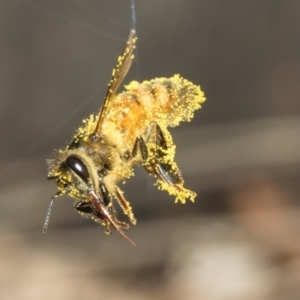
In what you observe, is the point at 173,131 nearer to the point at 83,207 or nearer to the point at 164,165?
the point at 164,165

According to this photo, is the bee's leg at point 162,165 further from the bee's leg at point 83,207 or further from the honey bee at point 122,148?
the bee's leg at point 83,207

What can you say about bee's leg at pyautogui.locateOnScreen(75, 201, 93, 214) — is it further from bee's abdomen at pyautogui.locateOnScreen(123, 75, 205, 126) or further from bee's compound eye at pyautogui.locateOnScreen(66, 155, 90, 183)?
bee's abdomen at pyautogui.locateOnScreen(123, 75, 205, 126)

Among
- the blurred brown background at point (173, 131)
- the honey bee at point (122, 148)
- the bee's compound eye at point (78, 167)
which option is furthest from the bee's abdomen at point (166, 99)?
the blurred brown background at point (173, 131)

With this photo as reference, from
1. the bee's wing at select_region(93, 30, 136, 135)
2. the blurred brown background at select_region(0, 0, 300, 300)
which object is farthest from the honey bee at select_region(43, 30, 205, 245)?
the blurred brown background at select_region(0, 0, 300, 300)

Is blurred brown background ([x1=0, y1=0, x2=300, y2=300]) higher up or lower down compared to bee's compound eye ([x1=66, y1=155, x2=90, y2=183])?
higher up

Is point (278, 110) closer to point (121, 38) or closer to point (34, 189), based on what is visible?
point (121, 38)
